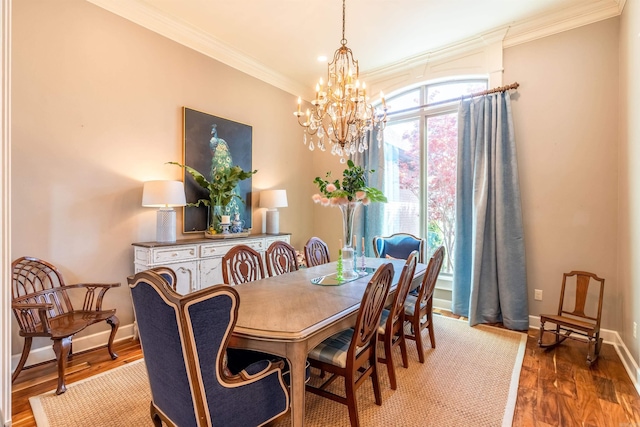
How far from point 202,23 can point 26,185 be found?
90.6 inches

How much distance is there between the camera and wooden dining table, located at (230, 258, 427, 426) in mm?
1449

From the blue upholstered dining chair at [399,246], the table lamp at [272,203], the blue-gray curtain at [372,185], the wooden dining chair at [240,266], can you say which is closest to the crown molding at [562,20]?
the blue-gray curtain at [372,185]

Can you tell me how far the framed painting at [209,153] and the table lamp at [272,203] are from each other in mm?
Answer: 240

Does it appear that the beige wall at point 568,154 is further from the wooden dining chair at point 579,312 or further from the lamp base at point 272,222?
the lamp base at point 272,222

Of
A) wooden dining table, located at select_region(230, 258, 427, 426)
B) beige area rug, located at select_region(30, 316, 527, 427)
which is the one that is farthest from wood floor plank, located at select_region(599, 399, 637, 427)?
wooden dining table, located at select_region(230, 258, 427, 426)

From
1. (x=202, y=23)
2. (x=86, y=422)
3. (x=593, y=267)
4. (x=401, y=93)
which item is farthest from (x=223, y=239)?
(x=593, y=267)

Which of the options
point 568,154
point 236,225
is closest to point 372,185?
point 236,225

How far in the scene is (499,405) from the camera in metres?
2.03

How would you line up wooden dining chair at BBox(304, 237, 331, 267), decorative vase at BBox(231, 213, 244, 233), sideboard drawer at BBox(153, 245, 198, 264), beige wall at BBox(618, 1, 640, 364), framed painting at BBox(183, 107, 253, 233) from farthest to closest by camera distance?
decorative vase at BBox(231, 213, 244, 233) < framed painting at BBox(183, 107, 253, 233) < wooden dining chair at BBox(304, 237, 331, 267) < sideboard drawer at BBox(153, 245, 198, 264) < beige wall at BBox(618, 1, 640, 364)

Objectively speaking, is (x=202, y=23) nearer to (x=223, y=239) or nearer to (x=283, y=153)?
(x=283, y=153)

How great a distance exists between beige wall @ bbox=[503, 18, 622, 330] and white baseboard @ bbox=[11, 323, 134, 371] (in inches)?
167

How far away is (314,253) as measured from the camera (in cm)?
328

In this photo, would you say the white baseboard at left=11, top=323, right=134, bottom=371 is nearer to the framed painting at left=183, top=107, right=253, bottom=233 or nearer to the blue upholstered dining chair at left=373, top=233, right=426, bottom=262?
the framed painting at left=183, top=107, right=253, bottom=233

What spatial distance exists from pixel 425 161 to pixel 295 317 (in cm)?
330
